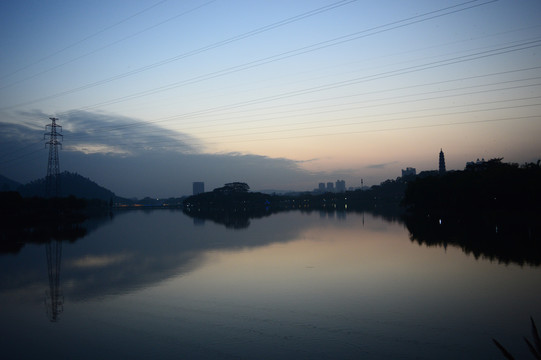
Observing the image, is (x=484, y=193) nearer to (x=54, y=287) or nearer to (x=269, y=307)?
(x=269, y=307)

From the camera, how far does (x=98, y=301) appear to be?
15828 millimetres

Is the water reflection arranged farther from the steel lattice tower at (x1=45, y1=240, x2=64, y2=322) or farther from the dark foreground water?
the steel lattice tower at (x1=45, y1=240, x2=64, y2=322)

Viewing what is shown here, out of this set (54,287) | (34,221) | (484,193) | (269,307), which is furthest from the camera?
(34,221)

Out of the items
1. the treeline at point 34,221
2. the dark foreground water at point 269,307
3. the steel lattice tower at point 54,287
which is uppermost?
the treeline at point 34,221

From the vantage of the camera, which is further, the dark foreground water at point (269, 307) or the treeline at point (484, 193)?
the treeline at point (484, 193)

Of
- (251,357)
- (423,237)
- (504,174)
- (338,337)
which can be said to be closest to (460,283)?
(338,337)

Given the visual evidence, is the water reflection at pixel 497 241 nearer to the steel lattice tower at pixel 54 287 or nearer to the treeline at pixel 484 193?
the treeline at pixel 484 193

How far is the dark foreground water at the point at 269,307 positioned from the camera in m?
10.8

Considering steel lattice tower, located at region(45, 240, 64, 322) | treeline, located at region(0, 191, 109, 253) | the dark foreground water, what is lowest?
the dark foreground water

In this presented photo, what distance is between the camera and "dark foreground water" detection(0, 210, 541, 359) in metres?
10.8

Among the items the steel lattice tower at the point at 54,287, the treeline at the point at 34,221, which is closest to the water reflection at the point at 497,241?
the steel lattice tower at the point at 54,287

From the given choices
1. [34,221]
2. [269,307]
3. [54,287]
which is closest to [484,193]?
[269,307]

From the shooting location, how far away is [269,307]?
1445 centimetres

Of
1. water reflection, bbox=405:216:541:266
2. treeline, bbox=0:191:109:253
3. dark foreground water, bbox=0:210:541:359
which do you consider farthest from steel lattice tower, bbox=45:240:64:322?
water reflection, bbox=405:216:541:266
